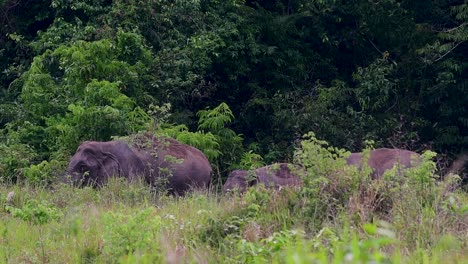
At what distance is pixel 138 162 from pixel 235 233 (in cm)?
628

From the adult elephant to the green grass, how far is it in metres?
4.12

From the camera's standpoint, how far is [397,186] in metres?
7.80

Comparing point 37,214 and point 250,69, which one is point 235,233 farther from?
point 250,69

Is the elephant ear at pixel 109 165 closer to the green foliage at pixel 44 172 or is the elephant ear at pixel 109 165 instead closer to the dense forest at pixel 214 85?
the dense forest at pixel 214 85

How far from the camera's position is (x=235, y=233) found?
752 centimetres

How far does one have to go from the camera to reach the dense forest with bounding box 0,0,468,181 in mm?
16953

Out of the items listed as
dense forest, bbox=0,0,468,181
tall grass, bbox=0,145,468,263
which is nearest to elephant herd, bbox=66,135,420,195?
dense forest, bbox=0,0,468,181

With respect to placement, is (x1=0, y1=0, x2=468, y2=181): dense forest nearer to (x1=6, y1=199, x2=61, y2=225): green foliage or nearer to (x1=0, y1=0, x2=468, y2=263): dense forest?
(x1=0, y1=0, x2=468, y2=263): dense forest

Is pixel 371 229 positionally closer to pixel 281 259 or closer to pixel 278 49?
pixel 281 259

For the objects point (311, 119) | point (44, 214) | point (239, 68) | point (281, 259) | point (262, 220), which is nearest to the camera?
point (281, 259)

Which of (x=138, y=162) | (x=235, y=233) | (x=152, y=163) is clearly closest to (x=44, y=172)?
(x=138, y=162)

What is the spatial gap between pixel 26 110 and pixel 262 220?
34.8ft

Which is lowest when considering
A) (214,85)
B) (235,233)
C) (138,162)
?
(214,85)

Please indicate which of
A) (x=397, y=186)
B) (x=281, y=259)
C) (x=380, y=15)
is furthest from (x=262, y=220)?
(x=380, y=15)
